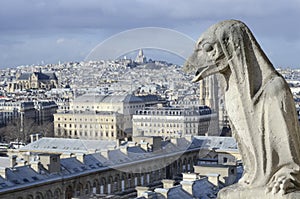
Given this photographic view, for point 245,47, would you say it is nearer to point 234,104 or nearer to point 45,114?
point 234,104

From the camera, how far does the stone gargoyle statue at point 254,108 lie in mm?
4137

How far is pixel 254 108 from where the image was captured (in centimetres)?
421

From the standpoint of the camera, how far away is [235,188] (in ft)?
14.2

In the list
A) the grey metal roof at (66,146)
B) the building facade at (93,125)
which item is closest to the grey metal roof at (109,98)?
the building facade at (93,125)

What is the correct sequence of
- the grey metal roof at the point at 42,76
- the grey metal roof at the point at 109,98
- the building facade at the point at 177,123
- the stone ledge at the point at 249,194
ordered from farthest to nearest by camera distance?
the grey metal roof at the point at 42,76 → the building facade at the point at 177,123 → the grey metal roof at the point at 109,98 → the stone ledge at the point at 249,194

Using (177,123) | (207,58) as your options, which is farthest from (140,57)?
(177,123)

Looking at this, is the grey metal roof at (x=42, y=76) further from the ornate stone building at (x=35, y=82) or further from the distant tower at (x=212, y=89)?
the distant tower at (x=212, y=89)

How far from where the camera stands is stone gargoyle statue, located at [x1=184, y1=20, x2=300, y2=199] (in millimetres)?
4137

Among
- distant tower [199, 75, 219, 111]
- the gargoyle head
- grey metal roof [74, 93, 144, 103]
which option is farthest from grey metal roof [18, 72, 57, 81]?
the gargoyle head

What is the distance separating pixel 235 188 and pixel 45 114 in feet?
303

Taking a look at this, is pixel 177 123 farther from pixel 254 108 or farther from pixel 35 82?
pixel 35 82

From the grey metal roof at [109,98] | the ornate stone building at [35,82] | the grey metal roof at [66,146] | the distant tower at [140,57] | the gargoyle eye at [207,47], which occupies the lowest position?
the grey metal roof at [66,146]

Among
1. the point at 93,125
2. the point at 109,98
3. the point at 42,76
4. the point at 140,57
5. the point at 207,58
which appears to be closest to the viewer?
the point at 207,58

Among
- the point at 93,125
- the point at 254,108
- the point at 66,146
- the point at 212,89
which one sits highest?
the point at 212,89
